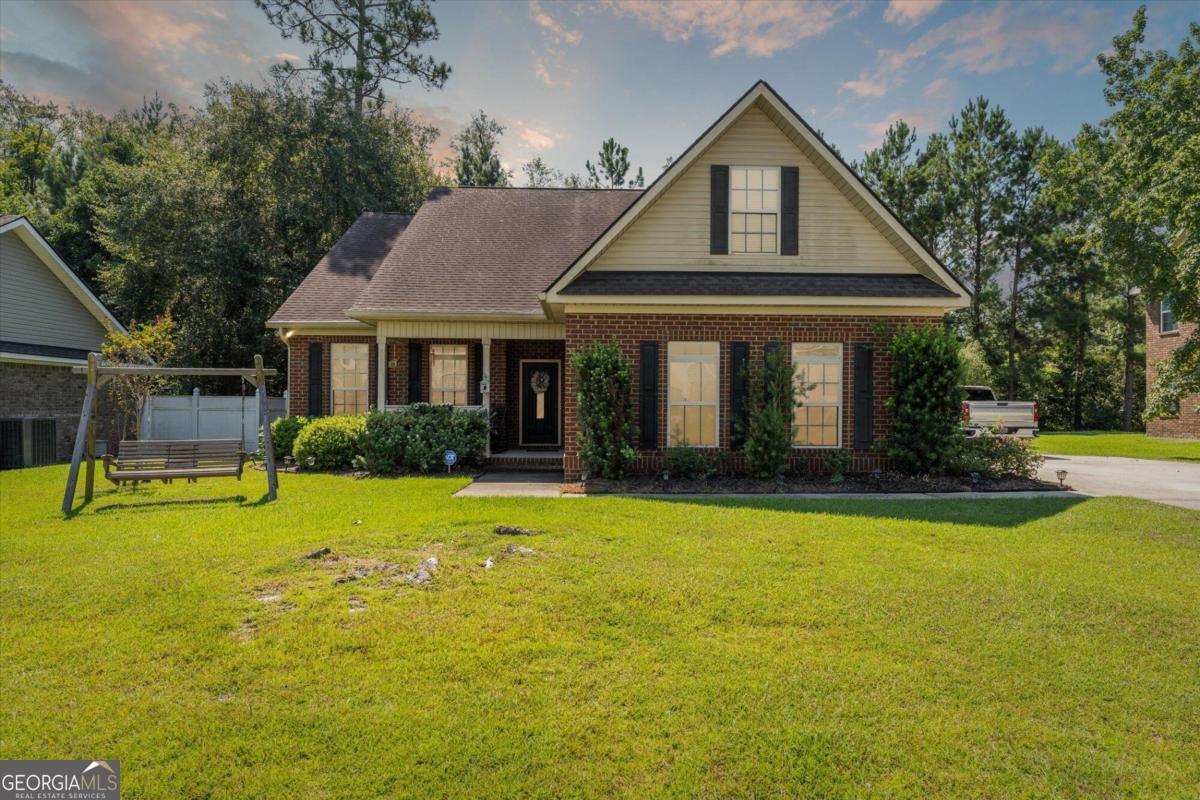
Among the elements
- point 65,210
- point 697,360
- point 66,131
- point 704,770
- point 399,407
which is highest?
point 66,131

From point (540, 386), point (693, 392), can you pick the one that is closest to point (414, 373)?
point (540, 386)

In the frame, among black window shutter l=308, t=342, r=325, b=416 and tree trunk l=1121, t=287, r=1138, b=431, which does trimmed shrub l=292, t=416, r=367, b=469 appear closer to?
black window shutter l=308, t=342, r=325, b=416

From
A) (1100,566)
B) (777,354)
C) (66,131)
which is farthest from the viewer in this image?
(66,131)

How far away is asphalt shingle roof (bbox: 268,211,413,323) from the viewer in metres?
15.1

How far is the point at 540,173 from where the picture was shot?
39.6 meters

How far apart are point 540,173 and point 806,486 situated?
3477cm

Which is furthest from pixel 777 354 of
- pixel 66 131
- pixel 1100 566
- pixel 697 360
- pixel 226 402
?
pixel 66 131

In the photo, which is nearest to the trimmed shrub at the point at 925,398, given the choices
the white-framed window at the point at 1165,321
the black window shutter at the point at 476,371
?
the black window shutter at the point at 476,371

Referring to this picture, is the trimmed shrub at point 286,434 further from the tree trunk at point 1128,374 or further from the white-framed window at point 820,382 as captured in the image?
the tree trunk at point 1128,374

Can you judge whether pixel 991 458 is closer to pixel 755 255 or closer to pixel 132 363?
pixel 755 255

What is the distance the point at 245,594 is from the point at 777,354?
28.0 feet

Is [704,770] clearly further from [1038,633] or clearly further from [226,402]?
[226,402]

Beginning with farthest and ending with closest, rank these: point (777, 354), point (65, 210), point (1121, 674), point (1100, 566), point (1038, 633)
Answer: point (65, 210) < point (777, 354) < point (1100, 566) < point (1038, 633) < point (1121, 674)

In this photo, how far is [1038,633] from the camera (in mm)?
4402
